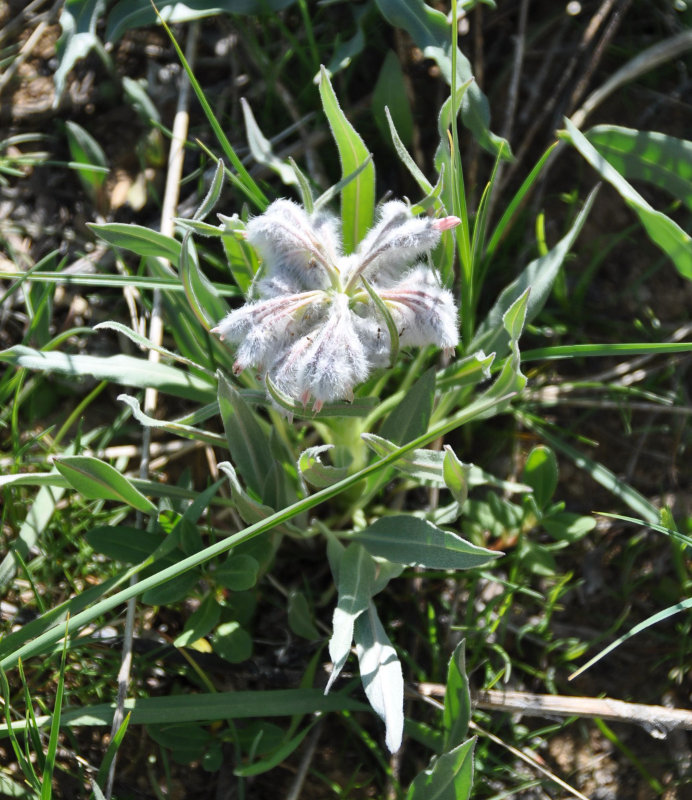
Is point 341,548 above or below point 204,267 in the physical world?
below

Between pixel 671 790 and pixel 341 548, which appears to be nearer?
pixel 341 548

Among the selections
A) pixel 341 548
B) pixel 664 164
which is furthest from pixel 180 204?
pixel 664 164

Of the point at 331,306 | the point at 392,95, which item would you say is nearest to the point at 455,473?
the point at 331,306

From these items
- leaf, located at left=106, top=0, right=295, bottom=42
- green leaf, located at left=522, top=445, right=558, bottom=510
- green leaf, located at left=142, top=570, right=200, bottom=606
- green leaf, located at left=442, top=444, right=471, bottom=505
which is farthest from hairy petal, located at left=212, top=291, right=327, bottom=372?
leaf, located at left=106, top=0, right=295, bottom=42

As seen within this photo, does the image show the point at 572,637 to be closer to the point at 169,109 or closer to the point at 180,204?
the point at 180,204

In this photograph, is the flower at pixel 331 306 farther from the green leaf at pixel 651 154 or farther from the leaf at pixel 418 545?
the green leaf at pixel 651 154

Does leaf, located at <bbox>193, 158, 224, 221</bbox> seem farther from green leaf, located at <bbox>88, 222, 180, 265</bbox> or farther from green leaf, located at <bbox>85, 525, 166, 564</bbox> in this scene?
green leaf, located at <bbox>85, 525, 166, 564</bbox>
